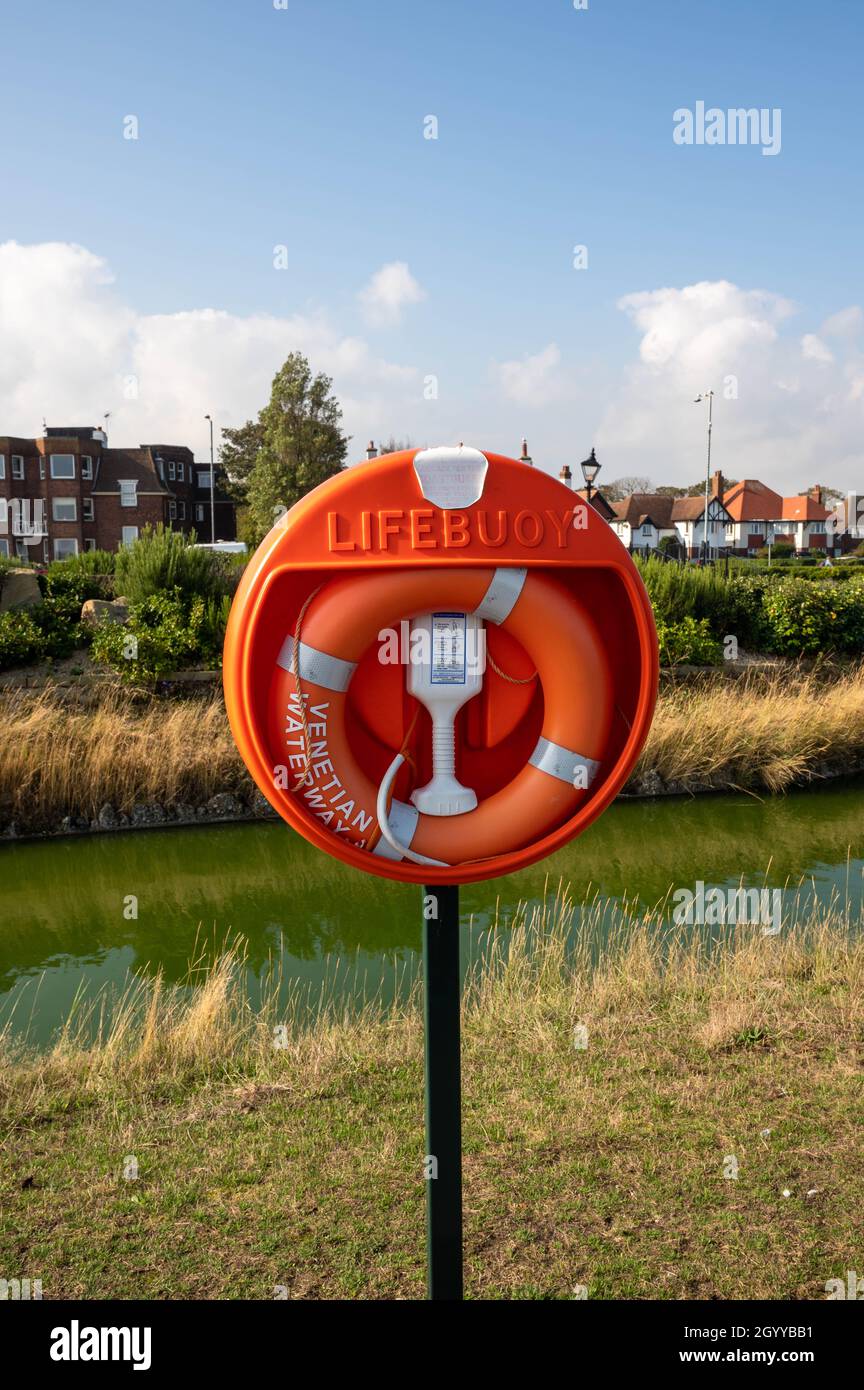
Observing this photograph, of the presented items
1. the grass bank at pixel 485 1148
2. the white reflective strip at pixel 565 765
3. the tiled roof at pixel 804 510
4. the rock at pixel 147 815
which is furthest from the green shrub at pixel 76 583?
the tiled roof at pixel 804 510

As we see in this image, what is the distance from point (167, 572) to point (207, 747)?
314 cm

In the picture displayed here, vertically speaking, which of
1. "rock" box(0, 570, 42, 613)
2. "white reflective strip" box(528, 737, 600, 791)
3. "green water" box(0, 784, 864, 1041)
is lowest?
"green water" box(0, 784, 864, 1041)

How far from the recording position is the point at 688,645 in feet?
36.9

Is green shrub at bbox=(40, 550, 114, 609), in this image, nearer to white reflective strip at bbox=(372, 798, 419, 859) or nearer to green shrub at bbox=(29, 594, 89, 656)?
green shrub at bbox=(29, 594, 89, 656)

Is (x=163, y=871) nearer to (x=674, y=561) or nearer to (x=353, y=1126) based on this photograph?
(x=353, y=1126)

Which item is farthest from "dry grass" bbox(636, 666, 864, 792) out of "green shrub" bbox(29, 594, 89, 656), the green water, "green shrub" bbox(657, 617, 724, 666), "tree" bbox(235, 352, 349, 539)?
"tree" bbox(235, 352, 349, 539)

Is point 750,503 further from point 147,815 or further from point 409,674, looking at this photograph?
point 409,674

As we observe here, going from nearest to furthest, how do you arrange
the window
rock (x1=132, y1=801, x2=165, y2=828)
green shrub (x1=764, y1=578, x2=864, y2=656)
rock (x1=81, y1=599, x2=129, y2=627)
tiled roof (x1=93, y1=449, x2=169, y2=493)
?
rock (x1=132, y1=801, x2=165, y2=828), rock (x1=81, y1=599, x2=129, y2=627), green shrub (x1=764, y1=578, x2=864, y2=656), the window, tiled roof (x1=93, y1=449, x2=169, y2=493)

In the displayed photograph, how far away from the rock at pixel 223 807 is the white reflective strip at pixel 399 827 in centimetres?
666

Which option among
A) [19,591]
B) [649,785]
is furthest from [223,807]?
[19,591]

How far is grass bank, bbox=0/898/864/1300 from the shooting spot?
2416 mm

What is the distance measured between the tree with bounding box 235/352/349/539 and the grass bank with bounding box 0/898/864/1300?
78.9 ft

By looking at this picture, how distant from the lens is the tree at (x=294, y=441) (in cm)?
2702
